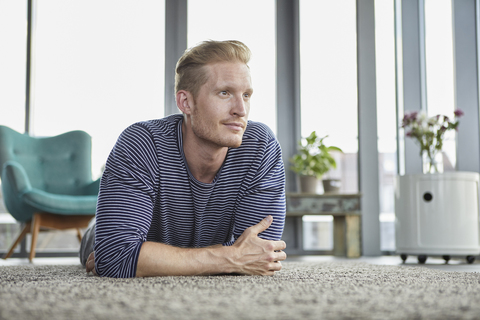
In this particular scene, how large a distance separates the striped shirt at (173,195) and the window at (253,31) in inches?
115

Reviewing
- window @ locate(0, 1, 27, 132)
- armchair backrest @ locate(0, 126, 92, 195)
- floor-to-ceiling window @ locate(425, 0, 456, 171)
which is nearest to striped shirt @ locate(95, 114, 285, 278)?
armchair backrest @ locate(0, 126, 92, 195)

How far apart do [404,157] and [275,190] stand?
2.91 m

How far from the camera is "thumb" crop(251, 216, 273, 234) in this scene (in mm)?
1452

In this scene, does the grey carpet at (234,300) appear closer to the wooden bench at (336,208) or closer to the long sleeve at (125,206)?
the long sleeve at (125,206)

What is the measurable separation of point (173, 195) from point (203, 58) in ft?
1.46

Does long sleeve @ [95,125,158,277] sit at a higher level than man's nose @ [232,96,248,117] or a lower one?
lower

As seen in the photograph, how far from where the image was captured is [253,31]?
4.65 metres

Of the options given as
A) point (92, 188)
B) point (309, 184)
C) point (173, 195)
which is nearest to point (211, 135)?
point (173, 195)

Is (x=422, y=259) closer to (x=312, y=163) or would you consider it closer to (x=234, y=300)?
(x=312, y=163)

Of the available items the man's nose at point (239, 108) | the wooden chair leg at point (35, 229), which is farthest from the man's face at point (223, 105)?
the wooden chair leg at point (35, 229)

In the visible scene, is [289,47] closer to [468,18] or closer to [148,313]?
[468,18]

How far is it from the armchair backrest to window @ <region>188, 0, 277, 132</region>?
4.95 feet

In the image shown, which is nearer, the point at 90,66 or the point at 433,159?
the point at 433,159

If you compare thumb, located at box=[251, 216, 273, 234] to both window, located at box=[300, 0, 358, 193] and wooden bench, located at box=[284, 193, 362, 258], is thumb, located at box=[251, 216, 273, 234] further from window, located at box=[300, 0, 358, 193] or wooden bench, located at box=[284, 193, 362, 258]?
window, located at box=[300, 0, 358, 193]
